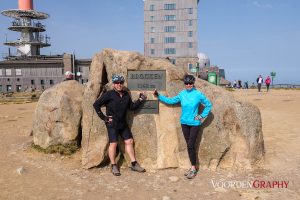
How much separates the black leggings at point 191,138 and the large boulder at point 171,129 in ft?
1.49

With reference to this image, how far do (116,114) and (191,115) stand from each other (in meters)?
→ 1.90

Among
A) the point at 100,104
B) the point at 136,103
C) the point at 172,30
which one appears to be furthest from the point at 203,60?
the point at 100,104

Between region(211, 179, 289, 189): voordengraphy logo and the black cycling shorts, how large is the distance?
8.05 feet

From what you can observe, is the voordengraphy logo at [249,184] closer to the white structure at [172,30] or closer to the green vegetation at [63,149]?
the green vegetation at [63,149]

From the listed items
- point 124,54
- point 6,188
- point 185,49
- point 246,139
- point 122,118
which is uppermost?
point 185,49

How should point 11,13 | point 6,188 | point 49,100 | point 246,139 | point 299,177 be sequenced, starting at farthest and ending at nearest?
point 11,13 → point 49,100 → point 246,139 → point 299,177 → point 6,188

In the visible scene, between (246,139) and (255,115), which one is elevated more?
(255,115)

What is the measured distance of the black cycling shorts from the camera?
736 centimetres

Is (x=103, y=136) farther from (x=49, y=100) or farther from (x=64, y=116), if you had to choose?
(x=49, y=100)

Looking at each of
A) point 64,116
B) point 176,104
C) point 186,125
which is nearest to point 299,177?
point 186,125

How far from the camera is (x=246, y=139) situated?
7406 mm

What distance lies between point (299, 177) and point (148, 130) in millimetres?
3917

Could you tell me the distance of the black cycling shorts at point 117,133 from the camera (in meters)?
7.36

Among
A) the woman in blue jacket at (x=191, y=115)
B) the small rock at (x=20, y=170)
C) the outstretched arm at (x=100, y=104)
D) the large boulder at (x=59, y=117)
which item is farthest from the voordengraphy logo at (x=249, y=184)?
the small rock at (x=20, y=170)
